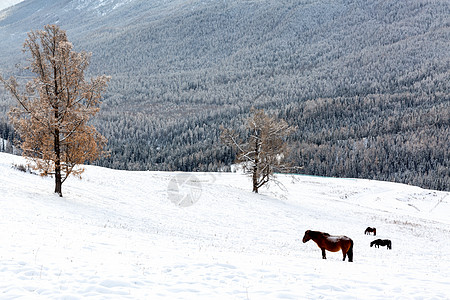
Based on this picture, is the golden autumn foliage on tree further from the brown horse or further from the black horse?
the black horse

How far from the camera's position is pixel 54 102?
1969cm

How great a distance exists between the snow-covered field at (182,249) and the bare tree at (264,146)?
Result: 488 centimetres

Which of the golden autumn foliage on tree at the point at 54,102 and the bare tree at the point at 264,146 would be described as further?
the bare tree at the point at 264,146

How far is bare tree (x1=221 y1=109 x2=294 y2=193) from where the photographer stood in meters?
35.4

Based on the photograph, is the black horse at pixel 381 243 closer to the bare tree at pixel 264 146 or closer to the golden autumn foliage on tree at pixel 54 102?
the bare tree at pixel 264 146

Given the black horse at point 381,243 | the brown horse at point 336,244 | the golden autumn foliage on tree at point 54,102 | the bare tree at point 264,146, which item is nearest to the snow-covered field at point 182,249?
the black horse at point 381,243

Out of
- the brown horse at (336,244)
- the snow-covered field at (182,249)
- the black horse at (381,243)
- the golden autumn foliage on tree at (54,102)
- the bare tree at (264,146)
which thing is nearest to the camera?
the snow-covered field at (182,249)

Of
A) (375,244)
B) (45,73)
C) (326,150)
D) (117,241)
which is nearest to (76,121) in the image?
(45,73)

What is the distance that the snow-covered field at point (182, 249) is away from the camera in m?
8.54

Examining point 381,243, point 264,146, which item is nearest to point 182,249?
point 381,243

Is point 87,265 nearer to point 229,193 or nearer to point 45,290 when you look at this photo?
point 45,290

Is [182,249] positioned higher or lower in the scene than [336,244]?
lower

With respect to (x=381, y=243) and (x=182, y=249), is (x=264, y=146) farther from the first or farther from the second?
(x=182, y=249)

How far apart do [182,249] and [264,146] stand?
23896 mm
